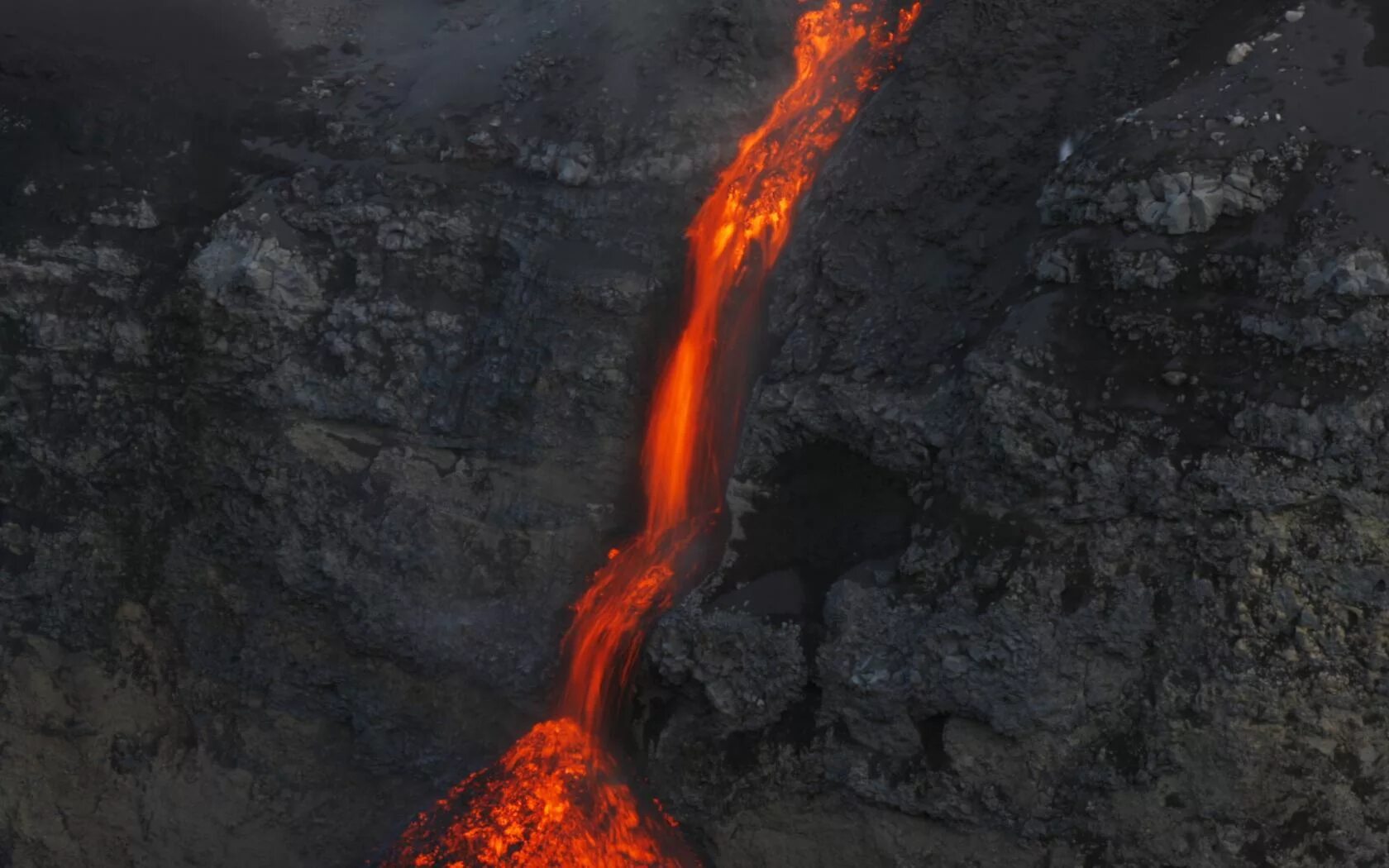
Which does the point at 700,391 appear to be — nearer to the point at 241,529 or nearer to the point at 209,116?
the point at 241,529

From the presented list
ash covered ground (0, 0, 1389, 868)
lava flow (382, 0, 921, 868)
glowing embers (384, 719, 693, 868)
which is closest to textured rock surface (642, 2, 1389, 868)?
ash covered ground (0, 0, 1389, 868)

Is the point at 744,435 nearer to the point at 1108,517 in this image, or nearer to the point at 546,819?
the point at 1108,517

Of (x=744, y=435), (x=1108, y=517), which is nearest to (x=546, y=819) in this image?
(x=744, y=435)

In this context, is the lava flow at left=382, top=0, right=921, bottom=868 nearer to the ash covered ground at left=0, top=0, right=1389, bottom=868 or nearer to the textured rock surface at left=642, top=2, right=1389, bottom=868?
the ash covered ground at left=0, top=0, right=1389, bottom=868

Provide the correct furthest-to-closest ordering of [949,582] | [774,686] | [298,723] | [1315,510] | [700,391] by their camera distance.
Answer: [298,723] < [700,391] < [774,686] < [949,582] < [1315,510]

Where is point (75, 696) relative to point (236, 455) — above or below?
below

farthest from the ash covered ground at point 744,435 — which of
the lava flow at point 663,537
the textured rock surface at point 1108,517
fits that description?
the lava flow at point 663,537

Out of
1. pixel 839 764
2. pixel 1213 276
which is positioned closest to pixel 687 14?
pixel 1213 276
